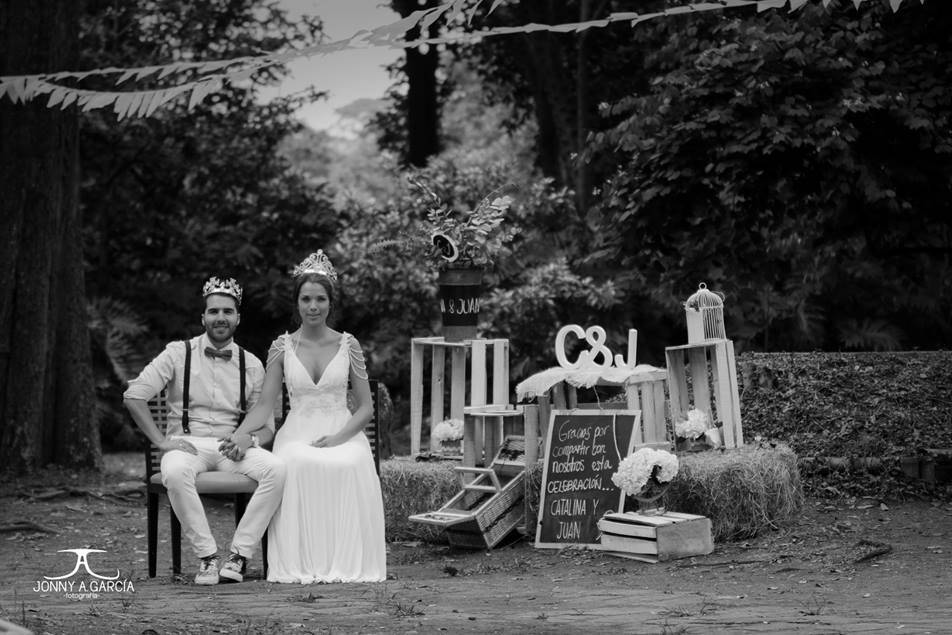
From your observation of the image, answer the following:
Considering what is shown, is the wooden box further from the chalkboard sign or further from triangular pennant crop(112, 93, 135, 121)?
triangular pennant crop(112, 93, 135, 121)

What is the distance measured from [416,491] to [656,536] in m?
2.16

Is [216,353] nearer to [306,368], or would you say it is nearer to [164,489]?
[306,368]

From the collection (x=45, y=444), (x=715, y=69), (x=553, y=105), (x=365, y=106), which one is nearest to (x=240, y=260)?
(x=553, y=105)

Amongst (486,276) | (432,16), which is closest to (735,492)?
(432,16)

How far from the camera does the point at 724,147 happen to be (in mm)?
9609

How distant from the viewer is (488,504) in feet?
28.0

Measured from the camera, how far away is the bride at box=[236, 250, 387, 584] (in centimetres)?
695

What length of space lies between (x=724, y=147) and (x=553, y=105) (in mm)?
10067

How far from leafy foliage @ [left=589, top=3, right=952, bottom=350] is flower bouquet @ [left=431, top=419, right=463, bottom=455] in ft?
6.90

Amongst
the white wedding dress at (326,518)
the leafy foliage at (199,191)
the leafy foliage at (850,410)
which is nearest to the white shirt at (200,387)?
the white wedding dress at (326,518)

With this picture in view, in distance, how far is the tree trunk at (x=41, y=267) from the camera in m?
11.8

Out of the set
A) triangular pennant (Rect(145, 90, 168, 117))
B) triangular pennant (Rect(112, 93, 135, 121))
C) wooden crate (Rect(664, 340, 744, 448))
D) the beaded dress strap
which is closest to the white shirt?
the beaded dress strap

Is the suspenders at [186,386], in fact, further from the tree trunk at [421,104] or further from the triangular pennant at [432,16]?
the tree trunk at [421,104]

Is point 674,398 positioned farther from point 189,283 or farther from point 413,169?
point 189,283
